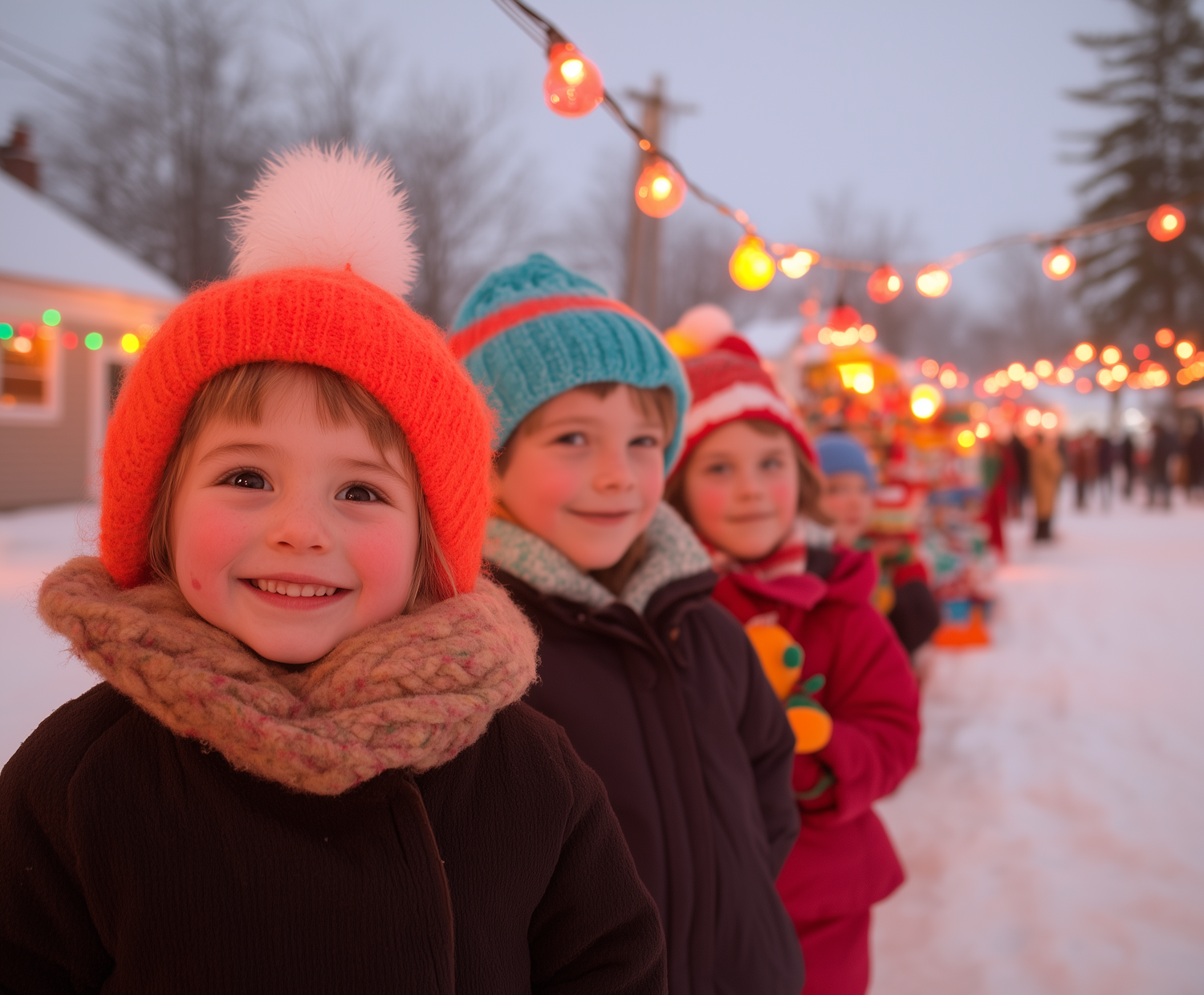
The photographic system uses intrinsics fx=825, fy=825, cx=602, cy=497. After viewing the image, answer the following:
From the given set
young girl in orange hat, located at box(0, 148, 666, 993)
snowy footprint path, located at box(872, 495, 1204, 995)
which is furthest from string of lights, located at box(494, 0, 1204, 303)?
snowy footprint path, located at box(872, 495, 1204, 995)

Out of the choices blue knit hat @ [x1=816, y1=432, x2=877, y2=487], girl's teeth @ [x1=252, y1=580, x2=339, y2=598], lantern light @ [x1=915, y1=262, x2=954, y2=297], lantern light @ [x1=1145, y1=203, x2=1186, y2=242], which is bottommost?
girl's teeth @ [x1=252, y1=580, x2=339, y2=598]

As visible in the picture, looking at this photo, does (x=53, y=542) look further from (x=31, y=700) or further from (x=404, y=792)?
(x=404, y=792)

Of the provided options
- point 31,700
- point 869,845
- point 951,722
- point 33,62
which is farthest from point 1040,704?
point 33,62

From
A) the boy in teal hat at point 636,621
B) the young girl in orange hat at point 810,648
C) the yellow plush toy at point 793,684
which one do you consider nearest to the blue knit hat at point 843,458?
the young girl in orange hat at point 810,648

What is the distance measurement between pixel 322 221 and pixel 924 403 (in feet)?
29.8

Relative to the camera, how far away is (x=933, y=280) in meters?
6.05

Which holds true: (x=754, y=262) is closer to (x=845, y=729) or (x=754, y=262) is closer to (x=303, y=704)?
(x=845, y=729)

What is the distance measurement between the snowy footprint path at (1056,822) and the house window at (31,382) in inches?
500

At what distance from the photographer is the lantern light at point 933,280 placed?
599cm

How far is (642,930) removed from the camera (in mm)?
1191

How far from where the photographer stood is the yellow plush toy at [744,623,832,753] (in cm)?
196

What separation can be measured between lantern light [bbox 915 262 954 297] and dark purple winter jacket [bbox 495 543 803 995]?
5.08 metres

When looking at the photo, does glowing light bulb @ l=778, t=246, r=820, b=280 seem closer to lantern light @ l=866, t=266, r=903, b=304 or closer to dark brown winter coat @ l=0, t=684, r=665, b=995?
lantern light @ l=866, t=266, r=903, b=304

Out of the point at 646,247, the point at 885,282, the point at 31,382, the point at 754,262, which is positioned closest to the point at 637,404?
the point at 754,262
